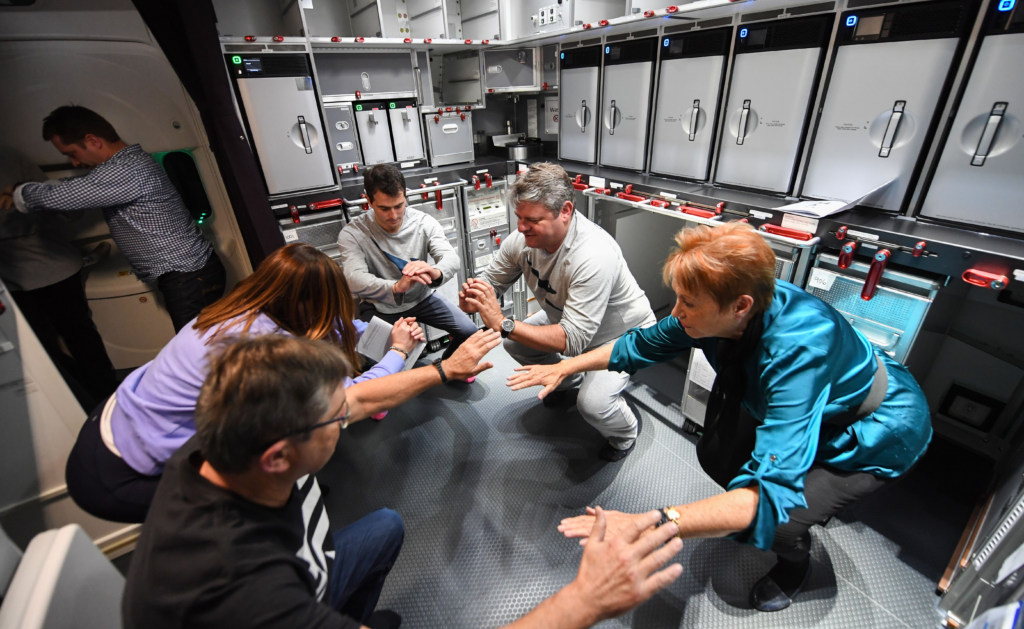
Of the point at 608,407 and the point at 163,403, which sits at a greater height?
the point at 163,403

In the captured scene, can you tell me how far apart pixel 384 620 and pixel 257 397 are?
→ 45.1 inches

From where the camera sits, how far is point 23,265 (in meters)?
2.25

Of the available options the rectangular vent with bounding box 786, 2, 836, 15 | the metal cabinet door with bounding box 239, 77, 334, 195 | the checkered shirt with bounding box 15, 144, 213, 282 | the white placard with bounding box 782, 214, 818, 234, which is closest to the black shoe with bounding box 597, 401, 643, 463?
the white placard with bounding box 782, 214, 818, 234

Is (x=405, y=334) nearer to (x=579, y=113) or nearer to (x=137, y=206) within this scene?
(x=137, y=206)

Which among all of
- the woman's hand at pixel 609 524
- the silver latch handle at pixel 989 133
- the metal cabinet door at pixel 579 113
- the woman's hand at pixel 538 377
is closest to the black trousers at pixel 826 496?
the woman's hand at pixel 609 524

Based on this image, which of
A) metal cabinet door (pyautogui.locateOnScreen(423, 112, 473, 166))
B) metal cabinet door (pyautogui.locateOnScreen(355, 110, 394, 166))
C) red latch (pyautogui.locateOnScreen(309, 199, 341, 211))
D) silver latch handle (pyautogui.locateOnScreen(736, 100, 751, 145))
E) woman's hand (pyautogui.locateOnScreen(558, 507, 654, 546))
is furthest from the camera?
metal cabinet door (pyautogui.locateOnScreen(423, 112, 473, 166))

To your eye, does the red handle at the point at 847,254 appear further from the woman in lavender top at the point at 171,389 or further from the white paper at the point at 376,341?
the woman in lavender top at the point at 171,389

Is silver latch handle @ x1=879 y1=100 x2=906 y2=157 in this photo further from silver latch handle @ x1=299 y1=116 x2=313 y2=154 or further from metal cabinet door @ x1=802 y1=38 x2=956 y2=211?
silver latch handle @ x1=299 y1=116 x2=313 y2=154

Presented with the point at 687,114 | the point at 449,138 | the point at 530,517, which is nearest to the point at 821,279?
the point at 687,114

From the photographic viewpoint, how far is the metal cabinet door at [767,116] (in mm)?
1785

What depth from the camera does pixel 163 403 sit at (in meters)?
1.25

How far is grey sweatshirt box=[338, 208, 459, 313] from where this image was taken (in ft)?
7.87

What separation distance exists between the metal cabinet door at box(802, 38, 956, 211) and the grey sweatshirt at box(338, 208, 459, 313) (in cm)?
186

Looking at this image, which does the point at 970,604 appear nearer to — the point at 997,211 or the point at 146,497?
the point at 997,211
